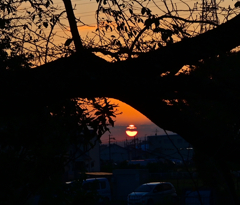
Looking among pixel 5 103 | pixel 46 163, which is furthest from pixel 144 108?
pixel 46 163

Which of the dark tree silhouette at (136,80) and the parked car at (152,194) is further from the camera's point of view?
the parked car at (152,194)

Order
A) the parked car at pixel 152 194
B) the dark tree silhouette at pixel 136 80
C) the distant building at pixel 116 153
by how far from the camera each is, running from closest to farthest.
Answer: the dark tree silhouette at pixel 136 80 → the parked car at pixel 152 194 → the distant building at pixel 116 153

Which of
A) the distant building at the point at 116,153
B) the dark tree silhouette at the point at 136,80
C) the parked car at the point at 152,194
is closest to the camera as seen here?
the dark tree silhouette at the point at 136,80

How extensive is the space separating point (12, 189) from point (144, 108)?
6.47 feet

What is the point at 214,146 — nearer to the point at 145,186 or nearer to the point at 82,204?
the point at 82,204

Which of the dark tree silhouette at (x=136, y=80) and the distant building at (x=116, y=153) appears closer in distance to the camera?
the dark tree silhouette at (x=136, y=80)

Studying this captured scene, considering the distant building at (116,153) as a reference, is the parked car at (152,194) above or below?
below

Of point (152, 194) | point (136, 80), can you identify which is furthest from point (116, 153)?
point (136, 80)

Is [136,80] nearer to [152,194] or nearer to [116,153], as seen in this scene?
[152,194]

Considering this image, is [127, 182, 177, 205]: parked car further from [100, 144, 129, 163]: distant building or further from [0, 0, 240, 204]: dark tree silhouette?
[100, 144, 129, 163]: distant building

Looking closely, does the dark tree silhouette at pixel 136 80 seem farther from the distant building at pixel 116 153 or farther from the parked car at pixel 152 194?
the distant building at pixel 116 153

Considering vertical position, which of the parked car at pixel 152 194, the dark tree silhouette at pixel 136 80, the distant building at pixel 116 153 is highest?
the distant building at pixel 116 153

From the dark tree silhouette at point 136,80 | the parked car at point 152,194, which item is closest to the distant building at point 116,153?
the parked car at point 152,194

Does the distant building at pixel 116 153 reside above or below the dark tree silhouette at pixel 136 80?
above
